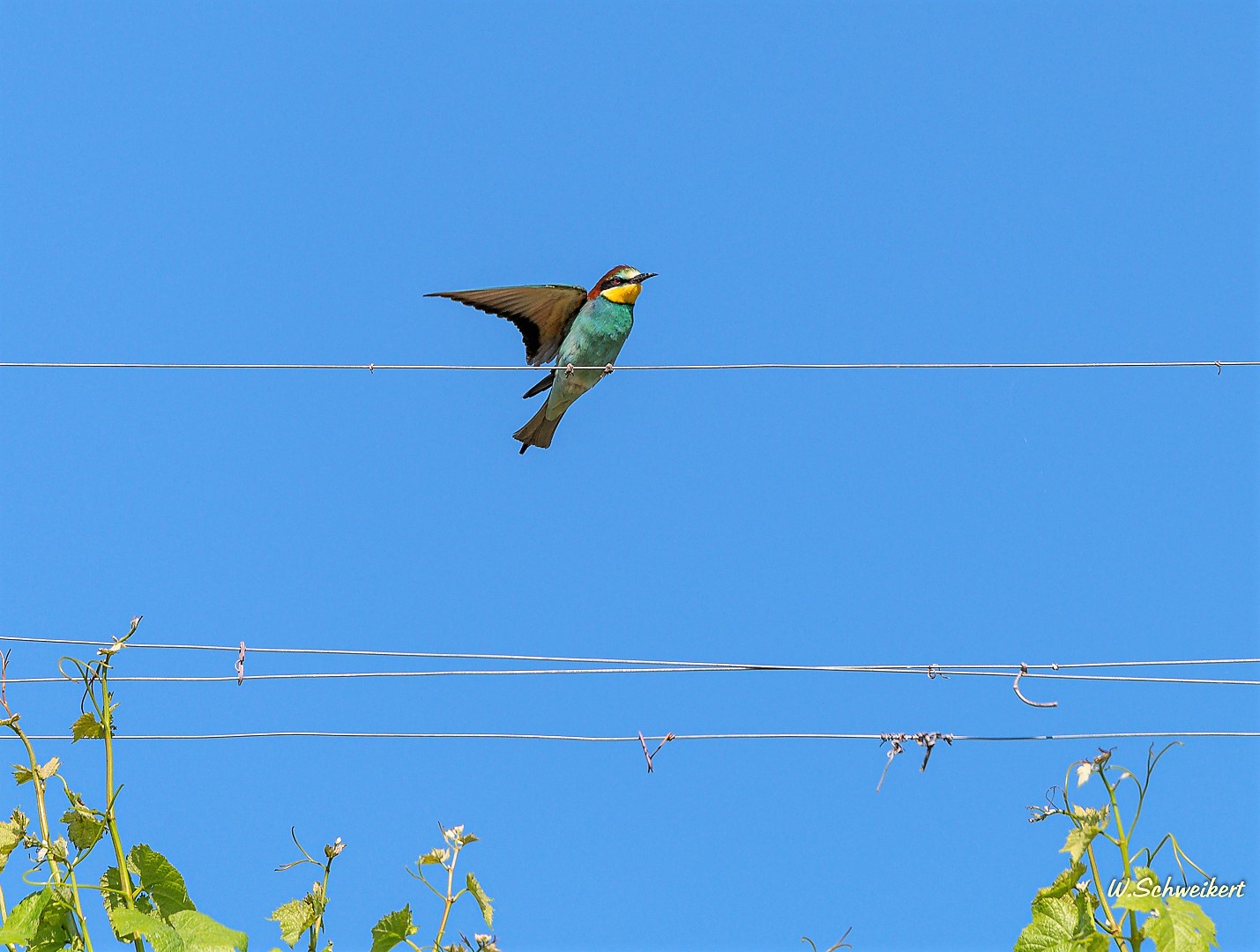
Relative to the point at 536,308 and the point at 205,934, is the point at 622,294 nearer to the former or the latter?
the point at 536,308

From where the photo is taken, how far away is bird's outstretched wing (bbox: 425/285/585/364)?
5621 millimetres

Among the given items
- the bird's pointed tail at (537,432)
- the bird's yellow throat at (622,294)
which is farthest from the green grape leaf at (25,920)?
the bird's pointed tail at (537,432)

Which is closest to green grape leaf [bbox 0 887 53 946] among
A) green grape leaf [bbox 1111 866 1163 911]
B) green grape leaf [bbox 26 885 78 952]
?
green grape leaf [bbox 26 885 78 952]

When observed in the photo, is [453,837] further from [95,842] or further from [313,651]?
[313,651]

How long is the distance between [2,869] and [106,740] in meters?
0.27

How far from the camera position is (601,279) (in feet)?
19.1

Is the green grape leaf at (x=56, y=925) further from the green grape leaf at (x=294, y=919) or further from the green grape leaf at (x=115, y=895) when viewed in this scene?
the green grape leaf at (x=294, y=919)

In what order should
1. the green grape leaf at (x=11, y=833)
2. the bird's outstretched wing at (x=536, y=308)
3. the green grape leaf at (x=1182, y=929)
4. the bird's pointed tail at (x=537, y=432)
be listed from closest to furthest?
the green grape leaf at (x=1182, y=929) → the green grape leaf at (x=11, y=833) → the bird's outstretched wing at (x=536, y=308) → the bird's pointed tail at (x=537, y=432)

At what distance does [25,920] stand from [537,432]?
4534mm

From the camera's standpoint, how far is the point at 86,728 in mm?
1990

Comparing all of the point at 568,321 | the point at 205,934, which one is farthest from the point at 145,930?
the point at 568,321

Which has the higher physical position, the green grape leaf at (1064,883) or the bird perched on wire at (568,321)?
the bird perched on wire at (568,321)

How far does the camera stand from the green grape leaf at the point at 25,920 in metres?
1.86

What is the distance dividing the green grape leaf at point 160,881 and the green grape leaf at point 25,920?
0.14 meters
